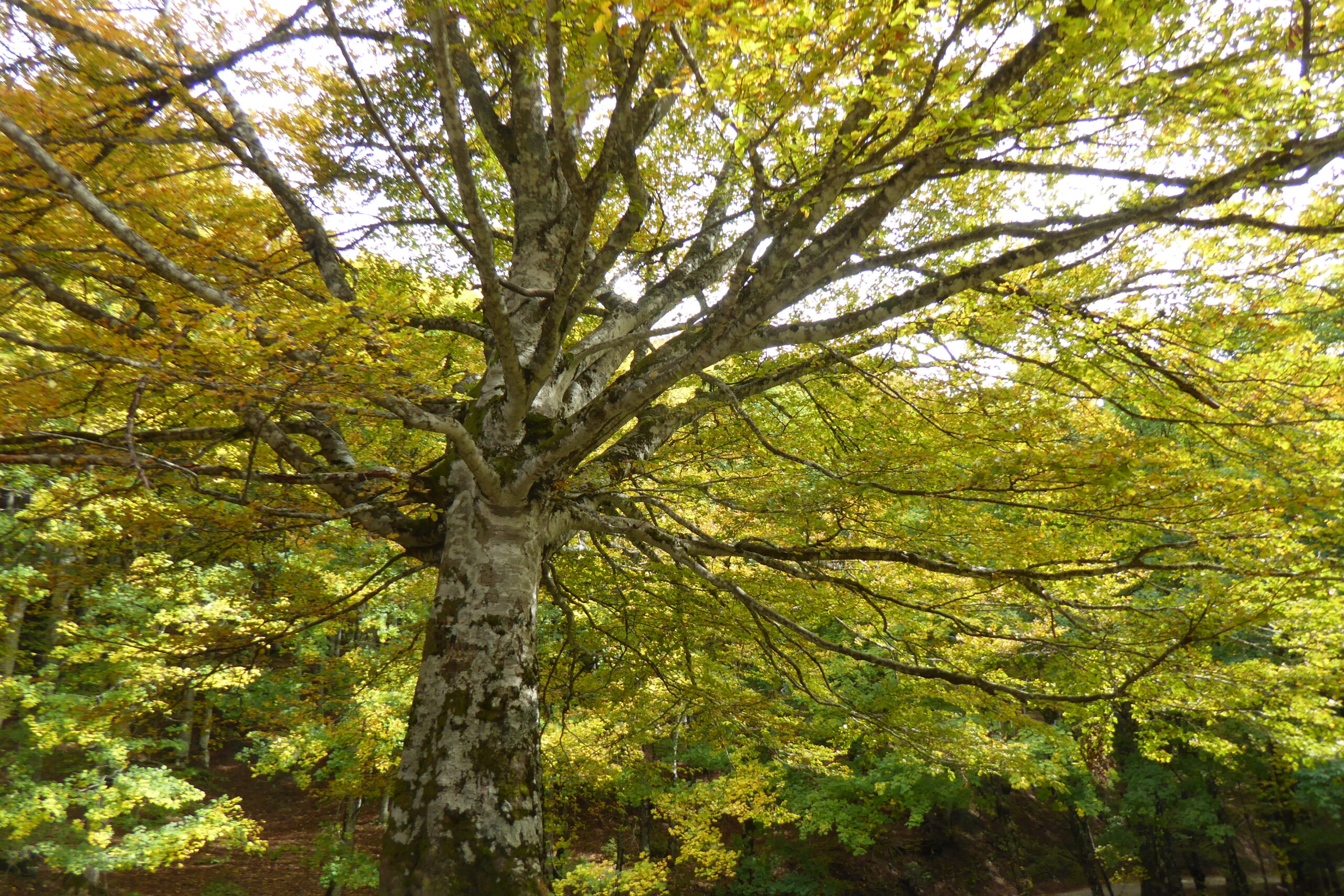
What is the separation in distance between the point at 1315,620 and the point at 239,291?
8.66 meters

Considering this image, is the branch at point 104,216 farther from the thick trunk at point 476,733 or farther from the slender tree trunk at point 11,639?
the slender tree trunk at point 11,639

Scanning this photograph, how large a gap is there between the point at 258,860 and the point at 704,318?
16.0m

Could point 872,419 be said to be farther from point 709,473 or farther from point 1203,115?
point 1203,115

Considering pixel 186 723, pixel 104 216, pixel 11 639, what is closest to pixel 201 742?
pixel 11 639

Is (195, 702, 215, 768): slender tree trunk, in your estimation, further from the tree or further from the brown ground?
the tree

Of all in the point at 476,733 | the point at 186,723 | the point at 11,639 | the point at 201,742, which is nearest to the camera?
the point at 476,733

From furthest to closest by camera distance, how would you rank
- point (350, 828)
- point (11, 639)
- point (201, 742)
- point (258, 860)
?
point (201, 742) < point (258, 860) < point (350, 828) < point (11, 639)

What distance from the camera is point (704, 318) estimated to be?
4.05m

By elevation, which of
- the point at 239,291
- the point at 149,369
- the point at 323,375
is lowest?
the point at 149,369

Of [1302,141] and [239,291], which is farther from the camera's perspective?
[239,291]

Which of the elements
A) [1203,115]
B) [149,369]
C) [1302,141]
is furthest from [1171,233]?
[149,369]

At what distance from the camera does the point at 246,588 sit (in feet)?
27.2

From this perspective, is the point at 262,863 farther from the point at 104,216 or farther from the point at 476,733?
the point at 104,216

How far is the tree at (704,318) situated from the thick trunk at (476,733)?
0.06 feet
